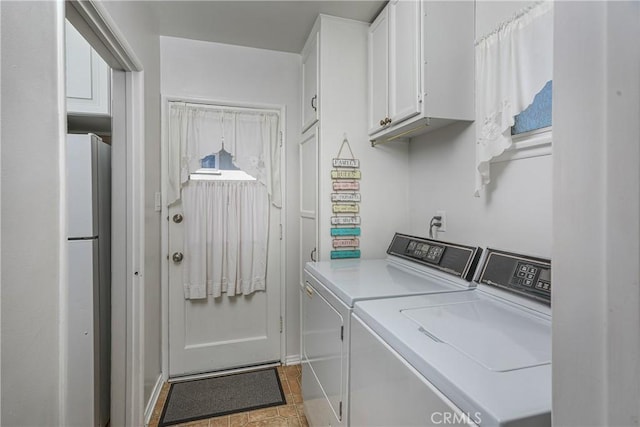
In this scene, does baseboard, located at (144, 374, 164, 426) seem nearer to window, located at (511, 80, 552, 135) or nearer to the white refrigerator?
the white refrigerator

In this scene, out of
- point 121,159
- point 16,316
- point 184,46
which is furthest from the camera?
point 184,46

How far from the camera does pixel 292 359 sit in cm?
249

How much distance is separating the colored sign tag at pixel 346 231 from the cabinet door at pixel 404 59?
2.46 feet

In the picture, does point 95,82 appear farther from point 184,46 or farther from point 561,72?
point 561,72

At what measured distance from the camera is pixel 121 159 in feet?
5.29

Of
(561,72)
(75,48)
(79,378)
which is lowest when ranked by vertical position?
(79,378)

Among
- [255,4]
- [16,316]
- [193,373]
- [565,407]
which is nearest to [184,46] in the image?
[255,4]

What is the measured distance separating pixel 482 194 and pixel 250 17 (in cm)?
190

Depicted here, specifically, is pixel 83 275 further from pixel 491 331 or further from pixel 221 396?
pixel 491 331

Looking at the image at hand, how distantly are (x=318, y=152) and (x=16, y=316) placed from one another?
1.64m

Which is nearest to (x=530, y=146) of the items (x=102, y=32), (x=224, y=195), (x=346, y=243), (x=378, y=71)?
(x=378, y=71)

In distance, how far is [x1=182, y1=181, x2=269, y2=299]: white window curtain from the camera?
2303 mm

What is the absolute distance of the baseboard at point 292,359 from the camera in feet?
8.10

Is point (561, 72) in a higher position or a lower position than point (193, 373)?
higher
